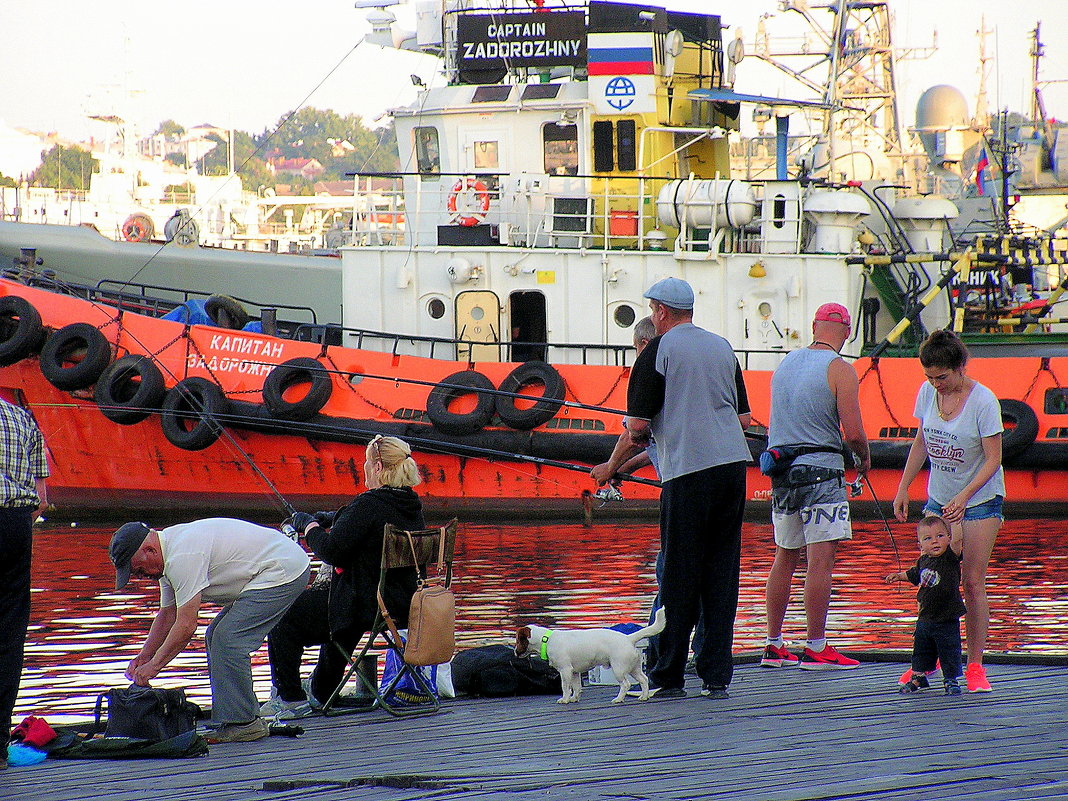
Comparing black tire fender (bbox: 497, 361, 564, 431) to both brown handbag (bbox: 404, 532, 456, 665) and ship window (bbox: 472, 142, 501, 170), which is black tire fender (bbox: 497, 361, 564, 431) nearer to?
ship window (bbox: 472, 142, 501, 170)

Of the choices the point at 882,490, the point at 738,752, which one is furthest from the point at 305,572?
the point at 882,490

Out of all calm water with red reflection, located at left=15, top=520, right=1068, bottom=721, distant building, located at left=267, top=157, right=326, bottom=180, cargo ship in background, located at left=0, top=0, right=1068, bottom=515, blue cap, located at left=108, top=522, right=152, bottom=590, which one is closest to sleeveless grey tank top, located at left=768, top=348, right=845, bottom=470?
calm water with red reflection, located at left=15, top=520, right=1068, bottom=721

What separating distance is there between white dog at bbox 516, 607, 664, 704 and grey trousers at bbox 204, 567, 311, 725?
0.92 m

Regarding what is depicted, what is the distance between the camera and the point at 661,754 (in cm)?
378

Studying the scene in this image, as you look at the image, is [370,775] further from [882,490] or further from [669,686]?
[882,490]

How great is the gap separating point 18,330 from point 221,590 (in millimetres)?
8840

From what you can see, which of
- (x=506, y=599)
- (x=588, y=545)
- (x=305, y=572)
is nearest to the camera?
(x=305, y=572)

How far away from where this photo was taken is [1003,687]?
4.84m

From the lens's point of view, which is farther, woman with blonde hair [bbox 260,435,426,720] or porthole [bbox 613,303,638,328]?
porthole [bbox 613,303,638,328]

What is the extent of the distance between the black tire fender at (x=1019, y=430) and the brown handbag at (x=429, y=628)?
8.22m

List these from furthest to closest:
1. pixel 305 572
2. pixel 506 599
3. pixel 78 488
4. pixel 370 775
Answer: pixel 78 488
pixel 506 599
pixel 305 572
pixel 370 775

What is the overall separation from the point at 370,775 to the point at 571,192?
10375 mm

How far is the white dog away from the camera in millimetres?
4844

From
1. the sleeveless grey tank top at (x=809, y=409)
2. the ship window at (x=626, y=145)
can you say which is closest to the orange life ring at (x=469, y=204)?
the ship window at (x=626, y=145)
